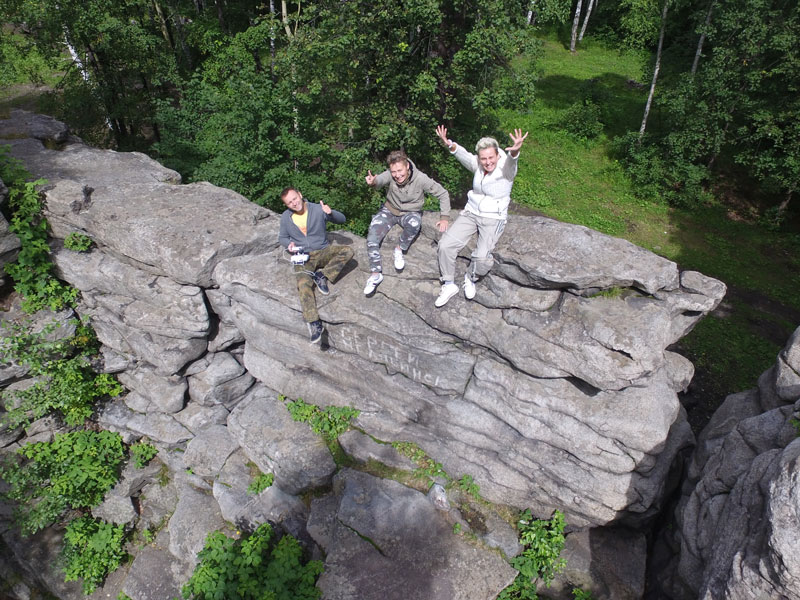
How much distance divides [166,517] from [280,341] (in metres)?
4.93

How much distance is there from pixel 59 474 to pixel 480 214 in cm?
1004

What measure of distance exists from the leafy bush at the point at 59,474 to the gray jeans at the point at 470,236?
27.6 feet

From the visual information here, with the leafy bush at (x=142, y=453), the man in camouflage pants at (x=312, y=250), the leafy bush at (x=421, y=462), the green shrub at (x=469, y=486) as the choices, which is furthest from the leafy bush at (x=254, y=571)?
the man in camouflage pants at (x=312, y=250)

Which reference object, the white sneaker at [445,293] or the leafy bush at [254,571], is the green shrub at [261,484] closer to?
the leafy bush at [254,571]

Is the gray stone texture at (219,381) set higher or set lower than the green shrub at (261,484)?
higher

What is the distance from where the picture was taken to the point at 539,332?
712 centimetres

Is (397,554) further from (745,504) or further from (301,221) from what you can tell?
(301,221)

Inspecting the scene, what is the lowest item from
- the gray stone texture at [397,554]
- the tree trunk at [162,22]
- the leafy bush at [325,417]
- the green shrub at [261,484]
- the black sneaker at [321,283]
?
the green shrub at [261,484]

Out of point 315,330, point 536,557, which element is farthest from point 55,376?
point 536,557

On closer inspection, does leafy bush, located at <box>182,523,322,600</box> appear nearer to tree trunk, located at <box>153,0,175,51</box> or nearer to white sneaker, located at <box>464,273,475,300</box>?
white sneaker, located at <box>464,273,475,300</box>

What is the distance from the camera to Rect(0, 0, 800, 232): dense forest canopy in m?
10.9

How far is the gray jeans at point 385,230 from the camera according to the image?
7.72 metres

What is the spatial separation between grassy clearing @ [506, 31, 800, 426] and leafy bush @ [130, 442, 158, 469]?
12480mm

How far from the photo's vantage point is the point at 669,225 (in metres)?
17.4
